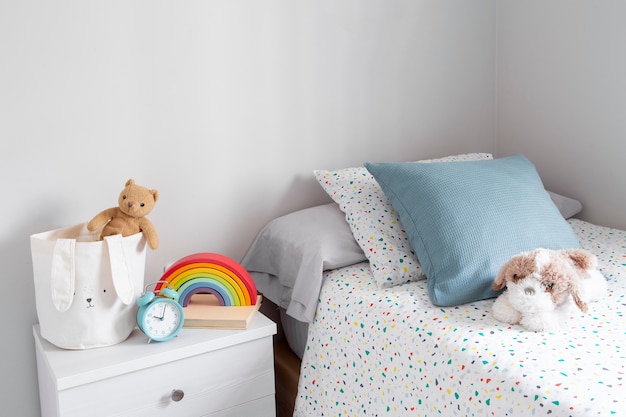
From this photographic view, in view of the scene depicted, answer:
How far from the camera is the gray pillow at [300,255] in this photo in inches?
74.9

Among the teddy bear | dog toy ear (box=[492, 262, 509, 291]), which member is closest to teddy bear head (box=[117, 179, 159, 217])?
the teddy bear

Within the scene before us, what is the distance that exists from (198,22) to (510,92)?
52.4 inches

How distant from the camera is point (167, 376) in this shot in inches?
65.7

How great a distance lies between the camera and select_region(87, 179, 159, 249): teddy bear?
1733mm

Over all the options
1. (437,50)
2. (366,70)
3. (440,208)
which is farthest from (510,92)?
(440,208)

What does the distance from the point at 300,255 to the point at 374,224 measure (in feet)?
0.80

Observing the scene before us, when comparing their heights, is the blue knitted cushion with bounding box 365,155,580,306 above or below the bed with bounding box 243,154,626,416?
above

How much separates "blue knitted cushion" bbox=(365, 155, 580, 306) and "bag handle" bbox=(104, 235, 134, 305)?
0.77 m

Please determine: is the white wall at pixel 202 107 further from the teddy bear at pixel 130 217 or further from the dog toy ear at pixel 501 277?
the dog toy ear at pixel 501 277

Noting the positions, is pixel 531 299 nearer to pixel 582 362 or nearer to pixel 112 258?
pixel 582 362

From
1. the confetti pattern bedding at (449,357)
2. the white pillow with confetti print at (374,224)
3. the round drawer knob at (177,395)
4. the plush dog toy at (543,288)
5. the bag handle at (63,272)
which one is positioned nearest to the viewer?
the confetti pattern bedding at (449,357)

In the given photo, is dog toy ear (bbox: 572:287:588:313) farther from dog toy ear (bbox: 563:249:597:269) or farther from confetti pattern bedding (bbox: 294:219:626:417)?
dog toy ear (bbox: 563:249:597:269)

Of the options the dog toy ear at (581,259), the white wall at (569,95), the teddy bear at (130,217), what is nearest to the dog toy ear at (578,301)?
the dog toy ear at (581,259)

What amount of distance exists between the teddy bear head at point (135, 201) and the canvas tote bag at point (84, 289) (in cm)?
8
